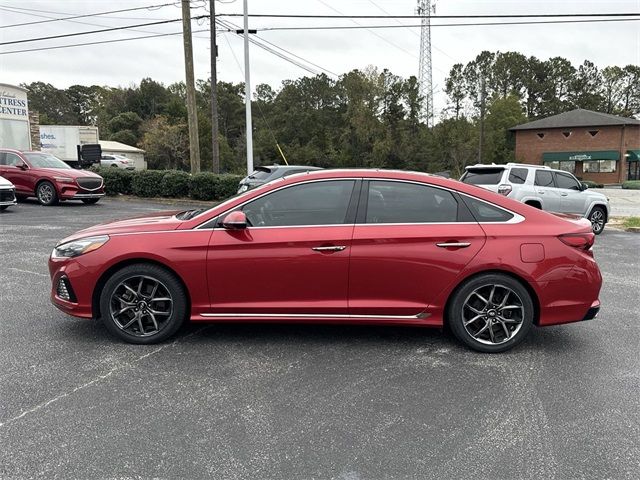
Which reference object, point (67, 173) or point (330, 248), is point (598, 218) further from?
point (67, 173)

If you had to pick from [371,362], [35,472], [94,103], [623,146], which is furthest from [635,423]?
[94,103]

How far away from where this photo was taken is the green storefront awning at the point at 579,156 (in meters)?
49.9

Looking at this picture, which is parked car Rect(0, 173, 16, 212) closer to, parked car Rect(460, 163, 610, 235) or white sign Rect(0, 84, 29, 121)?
white sign Rect(0, 84, 29, 121)

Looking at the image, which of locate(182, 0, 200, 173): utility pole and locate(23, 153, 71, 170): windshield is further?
locate(182, 0, 200, 173): utility pole

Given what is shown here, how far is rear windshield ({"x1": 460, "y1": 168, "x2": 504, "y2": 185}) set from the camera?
38.8ft

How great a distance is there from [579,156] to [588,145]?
1446 mm

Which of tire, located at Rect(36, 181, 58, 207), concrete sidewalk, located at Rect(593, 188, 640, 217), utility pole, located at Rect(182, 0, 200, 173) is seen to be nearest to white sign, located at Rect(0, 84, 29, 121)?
tire, located at Rect(36, 181, 58, 207)

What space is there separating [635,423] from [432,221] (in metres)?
2.02

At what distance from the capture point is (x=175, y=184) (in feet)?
58.3

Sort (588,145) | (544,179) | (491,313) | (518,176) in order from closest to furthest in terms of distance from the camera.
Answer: (491,313) < (518,176) < (544,179) < (588,145)

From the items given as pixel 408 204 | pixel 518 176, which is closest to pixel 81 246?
pixel 408 204

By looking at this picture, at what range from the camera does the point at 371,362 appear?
4.09 m

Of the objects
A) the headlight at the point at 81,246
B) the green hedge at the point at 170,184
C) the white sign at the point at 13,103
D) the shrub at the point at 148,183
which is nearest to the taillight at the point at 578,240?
the headlight at the point at 81,246

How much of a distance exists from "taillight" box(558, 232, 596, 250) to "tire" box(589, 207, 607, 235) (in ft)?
30.9
